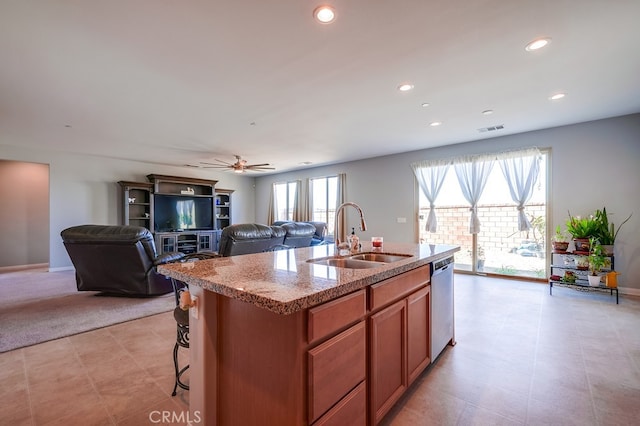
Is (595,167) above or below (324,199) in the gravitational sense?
above

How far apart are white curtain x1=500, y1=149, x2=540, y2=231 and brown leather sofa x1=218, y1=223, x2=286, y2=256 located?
4.23 m

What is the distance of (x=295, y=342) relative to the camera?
40.9 inches

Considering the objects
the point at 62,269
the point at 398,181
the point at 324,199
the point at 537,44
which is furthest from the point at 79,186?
the point at 537,44

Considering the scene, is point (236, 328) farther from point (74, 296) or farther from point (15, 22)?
point (74, 296)

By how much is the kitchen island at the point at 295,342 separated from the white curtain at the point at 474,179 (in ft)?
14.5

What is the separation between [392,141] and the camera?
17.9 ft

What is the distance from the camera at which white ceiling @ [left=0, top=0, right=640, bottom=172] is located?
2.00m

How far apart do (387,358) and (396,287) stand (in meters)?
0.39

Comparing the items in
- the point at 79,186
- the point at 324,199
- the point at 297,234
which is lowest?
the point at 297,234

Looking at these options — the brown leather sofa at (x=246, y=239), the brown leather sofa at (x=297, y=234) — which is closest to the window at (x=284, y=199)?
the brown leather sofa at (x=297, y=234)

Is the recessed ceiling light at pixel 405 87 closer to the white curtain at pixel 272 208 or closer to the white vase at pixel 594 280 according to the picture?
the white vase at pixel 594 280

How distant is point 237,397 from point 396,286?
1.00 m

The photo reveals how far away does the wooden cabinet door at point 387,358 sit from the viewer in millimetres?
1430

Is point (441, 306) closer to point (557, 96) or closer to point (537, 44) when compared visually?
point (537, 44)
